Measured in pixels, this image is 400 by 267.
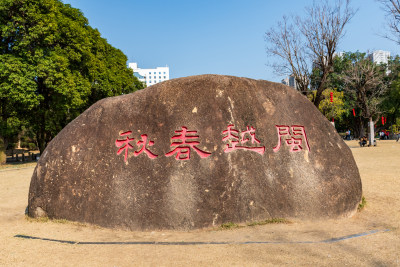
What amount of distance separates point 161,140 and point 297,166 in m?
3.04

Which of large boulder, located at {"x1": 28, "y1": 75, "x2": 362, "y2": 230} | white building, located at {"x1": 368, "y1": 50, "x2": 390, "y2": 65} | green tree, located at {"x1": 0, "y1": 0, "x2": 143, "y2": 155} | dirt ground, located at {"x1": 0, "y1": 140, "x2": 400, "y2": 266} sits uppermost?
white building, located at {"x1": 368, "y1": 50, "x2": 390, "y2": 65}

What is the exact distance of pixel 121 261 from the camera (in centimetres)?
450

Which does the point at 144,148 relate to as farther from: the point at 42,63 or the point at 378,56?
the point at 378,56

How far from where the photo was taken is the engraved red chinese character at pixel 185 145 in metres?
6.16

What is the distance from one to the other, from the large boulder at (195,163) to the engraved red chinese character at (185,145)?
2 cm

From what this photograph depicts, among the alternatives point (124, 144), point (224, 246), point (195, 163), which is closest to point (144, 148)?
point (124, 144)

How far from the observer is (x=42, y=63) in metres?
18.2

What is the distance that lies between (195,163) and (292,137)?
93.1 inches

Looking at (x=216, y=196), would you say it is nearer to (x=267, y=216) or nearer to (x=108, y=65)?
(x=267, y=216)

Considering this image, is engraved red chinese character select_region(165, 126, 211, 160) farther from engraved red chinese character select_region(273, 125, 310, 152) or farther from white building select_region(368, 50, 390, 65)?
white building select_region(368, 50, 390, 65)

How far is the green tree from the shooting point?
1756 centimetres

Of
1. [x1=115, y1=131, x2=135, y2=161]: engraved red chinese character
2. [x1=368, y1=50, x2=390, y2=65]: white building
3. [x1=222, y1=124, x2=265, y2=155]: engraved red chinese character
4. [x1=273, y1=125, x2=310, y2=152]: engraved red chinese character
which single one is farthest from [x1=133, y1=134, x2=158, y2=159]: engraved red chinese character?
[x1=368, y1=50, x2=390, y2=65]: white building

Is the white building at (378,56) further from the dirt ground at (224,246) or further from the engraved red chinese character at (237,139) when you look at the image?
the dirt ground at (224,246)

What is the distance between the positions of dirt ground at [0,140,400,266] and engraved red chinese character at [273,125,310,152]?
5.40ft
